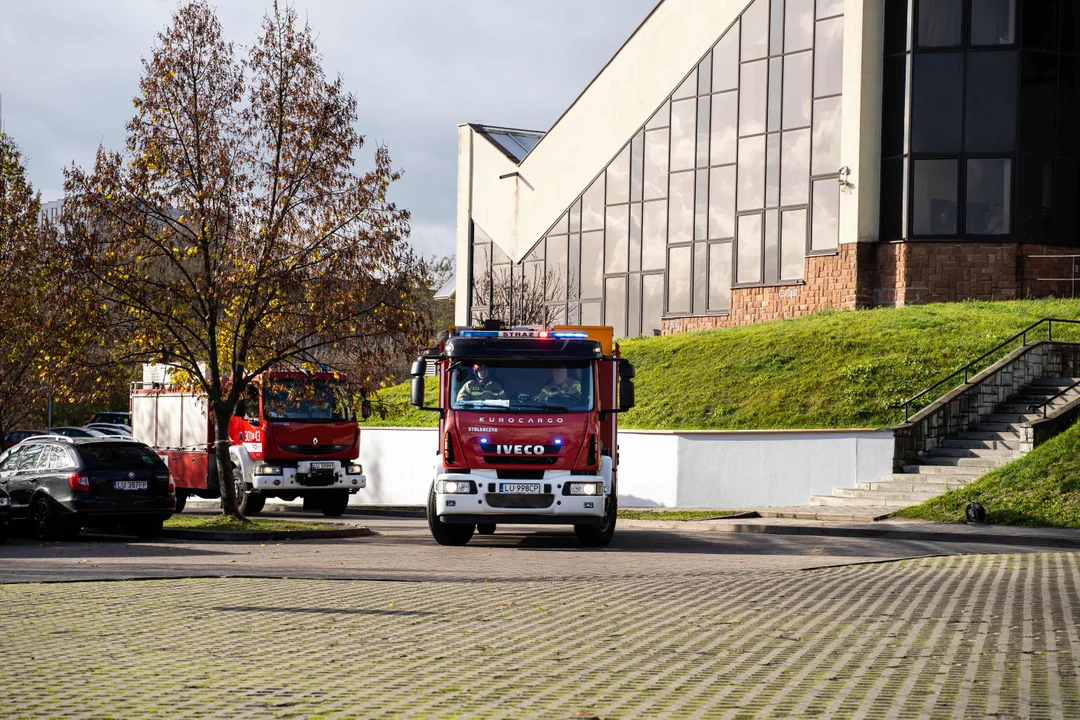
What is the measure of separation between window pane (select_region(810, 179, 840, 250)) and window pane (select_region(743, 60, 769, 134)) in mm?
3245

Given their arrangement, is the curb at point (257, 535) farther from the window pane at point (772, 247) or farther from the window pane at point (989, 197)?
the window pane at point (989, 197)

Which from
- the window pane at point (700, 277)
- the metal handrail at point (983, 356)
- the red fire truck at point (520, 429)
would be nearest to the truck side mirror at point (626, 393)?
the red fire truck at point (520, 429)

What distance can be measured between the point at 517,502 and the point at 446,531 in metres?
1.62

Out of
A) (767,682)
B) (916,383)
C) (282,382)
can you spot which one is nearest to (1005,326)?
(916,383)

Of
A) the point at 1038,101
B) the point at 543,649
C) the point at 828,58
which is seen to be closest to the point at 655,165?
the point at 828,58

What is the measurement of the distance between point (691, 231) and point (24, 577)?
32704 millimetres

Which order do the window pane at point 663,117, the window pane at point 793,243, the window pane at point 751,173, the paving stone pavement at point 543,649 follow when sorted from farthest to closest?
the window pane at point 663,117 → the window pane at point 751,173 → the window pane at point 793,243 → the paving stone pavement at point 543,649

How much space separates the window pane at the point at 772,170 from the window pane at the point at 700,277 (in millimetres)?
3175

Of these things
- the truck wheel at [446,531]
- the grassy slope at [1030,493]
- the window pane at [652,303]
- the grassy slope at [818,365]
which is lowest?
the truck wheel at [446,531]

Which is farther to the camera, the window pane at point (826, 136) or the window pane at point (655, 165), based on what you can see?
the window pane at point (655, 165)

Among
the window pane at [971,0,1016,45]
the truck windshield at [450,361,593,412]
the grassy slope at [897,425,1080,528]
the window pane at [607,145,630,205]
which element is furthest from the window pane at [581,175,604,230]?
the truck windshield at [450,361,593,412]

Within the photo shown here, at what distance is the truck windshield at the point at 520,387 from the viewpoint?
18016mm

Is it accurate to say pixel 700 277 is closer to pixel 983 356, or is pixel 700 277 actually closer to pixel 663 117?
pixel 663 117

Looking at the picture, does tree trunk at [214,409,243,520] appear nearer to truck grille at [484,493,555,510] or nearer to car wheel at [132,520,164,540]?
car wheel at [132,520,164,540]
